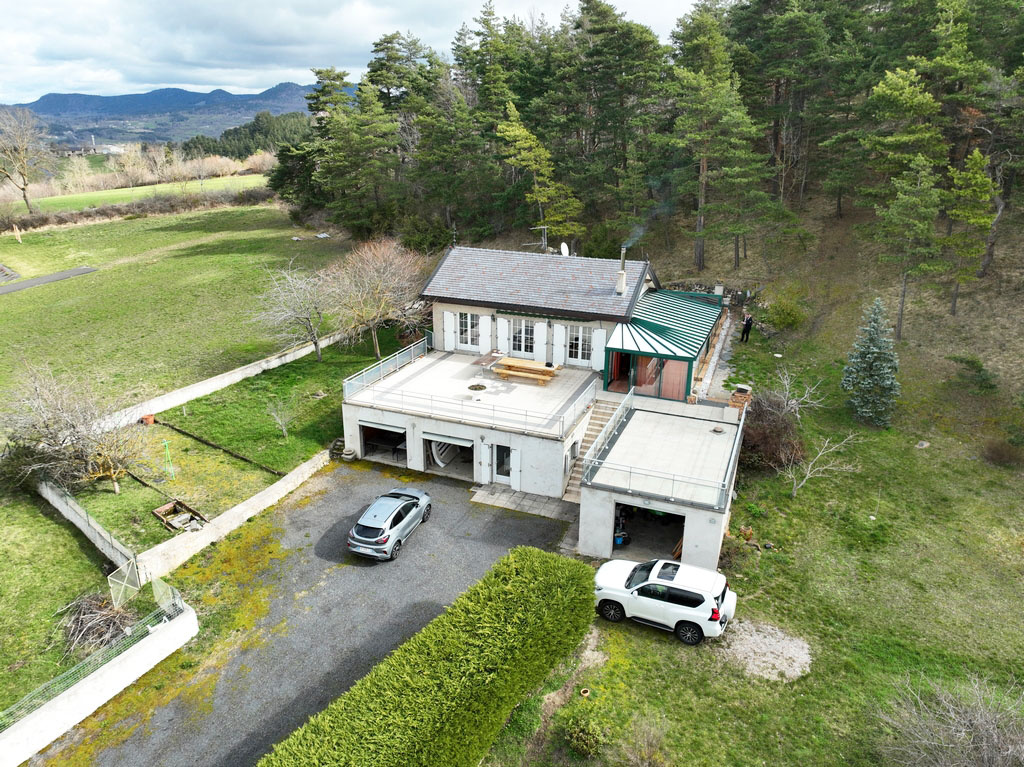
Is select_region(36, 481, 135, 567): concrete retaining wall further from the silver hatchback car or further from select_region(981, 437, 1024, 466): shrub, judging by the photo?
select_region(981, 437, 1024, 466): shrub

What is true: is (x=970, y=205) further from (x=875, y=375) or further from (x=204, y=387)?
(x=204, y=387)

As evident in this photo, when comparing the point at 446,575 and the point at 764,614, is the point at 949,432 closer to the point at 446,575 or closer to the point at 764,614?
the point at 764,614

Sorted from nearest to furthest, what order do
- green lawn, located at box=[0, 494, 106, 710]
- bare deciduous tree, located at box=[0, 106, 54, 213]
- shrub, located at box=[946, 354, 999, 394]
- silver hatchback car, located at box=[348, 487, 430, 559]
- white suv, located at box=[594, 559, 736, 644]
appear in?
green lawn, located at box=[0, 494, 106, 710] → white suv, located at box=[594, 559, 736, 644] → silver hatchback car, located at box=[348, 487, 430, 559] → shrub, located at box=[946, 354, 999, 394] → bare deciduous tree, located at box=[0, 106, 54, 213]

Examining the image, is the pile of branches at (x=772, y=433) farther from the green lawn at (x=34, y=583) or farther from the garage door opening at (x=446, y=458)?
the green lawn at (x=34, y=583)

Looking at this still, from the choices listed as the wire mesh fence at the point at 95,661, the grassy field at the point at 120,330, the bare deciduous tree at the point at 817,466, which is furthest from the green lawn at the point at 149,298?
the bare deciduous tree at the point at 817,466

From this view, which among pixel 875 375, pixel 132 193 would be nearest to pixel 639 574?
pixel 875 375

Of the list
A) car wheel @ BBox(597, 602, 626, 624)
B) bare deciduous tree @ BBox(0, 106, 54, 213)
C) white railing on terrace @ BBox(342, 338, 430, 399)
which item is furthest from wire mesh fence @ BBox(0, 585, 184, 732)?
bare deciduous tree @ BBox(0, 106, 54, 213)

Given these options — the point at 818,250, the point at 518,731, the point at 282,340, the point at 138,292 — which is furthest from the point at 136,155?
the point at 518,731
